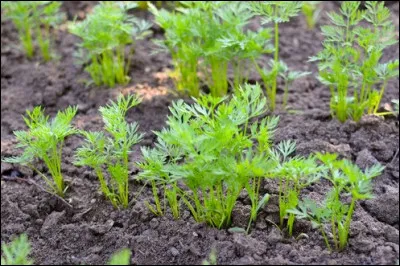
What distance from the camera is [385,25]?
304 centimetres

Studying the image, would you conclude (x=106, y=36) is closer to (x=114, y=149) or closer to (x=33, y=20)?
(x=114, y=149)

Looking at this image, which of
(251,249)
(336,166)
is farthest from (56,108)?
(336,166)

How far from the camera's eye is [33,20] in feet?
14.4

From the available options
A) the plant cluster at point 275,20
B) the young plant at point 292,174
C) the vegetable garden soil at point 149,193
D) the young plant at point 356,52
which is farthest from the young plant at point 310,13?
→ the young plant at point 292,174

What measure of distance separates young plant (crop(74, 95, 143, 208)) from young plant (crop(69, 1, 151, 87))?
970 millimetres

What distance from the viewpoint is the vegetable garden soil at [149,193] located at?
2.40 m

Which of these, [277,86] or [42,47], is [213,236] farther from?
[42,47]

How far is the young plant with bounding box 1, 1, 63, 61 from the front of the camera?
408 centimetres

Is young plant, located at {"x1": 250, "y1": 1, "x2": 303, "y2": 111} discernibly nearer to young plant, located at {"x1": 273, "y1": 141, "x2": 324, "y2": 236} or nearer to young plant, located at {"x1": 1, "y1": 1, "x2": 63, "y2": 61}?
young plant, located at {"x1": 273, "y1": 141, "x2": 324, "y2": 236}

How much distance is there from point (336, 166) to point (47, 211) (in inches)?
55.5

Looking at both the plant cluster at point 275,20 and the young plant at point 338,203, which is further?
the plant cluster at point 275,20

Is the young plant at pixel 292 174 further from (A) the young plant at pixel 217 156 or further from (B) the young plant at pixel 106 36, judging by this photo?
(B) the young plant at pixel 106 36

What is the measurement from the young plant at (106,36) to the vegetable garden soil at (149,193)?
9cm

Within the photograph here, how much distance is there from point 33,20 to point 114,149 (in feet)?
6.50
